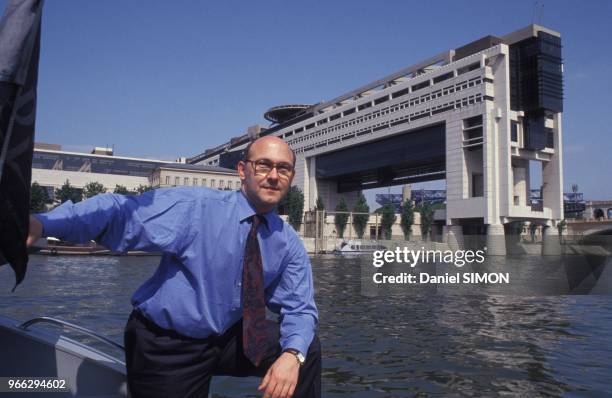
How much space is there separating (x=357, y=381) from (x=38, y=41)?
4.78 metres

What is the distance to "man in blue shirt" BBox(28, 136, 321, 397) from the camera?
7.63ft

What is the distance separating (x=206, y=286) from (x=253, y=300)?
26 cm

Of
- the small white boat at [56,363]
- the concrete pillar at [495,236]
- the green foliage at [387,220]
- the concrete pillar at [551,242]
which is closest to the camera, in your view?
the small white boat at [56,363]

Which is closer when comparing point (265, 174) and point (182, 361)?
point (182, 361)

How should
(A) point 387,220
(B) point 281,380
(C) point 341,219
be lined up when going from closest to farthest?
(B) point 281,380 < (C) point 341,219 < (A) point 387,220

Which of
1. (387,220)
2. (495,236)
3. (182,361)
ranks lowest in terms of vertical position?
(495,236)

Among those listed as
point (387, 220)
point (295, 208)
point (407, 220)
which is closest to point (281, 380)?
point (295, 208)

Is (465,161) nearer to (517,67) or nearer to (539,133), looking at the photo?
(539,133)

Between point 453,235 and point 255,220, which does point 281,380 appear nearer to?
point 255,220

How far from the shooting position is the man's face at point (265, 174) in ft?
8.34

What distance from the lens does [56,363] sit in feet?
9.11

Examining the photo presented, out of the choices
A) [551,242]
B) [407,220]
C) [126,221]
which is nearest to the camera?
[126,221]

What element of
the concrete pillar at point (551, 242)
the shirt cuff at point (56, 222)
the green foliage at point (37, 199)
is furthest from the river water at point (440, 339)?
the green foliage at point (37, 199)

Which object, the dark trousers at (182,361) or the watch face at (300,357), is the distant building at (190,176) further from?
the watch face at (300,357)
